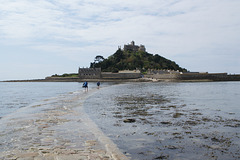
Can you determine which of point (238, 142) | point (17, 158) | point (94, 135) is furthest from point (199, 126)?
point (17, 158)

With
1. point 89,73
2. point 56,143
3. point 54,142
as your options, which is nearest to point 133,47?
point 89,73

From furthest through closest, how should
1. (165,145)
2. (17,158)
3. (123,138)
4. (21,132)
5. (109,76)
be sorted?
(109,76), (21,132), (123,138), (165,145), (17,158)

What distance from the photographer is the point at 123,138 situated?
796 cm

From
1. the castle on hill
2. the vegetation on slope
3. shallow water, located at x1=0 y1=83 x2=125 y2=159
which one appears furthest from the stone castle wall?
shallow water, located at x1=0 y1=83 x2=125 y2=159

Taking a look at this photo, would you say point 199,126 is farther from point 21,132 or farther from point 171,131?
point 21,132

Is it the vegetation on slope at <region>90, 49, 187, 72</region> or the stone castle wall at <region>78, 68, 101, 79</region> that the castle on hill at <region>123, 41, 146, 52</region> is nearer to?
the vegetation on slope at <region>90, 49, 187, 72</region>

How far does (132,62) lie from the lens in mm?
151875

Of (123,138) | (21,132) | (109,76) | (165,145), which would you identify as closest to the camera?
(165,145)

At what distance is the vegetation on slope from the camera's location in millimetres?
143275

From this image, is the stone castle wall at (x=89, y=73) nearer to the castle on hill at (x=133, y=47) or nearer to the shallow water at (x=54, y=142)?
the castle on hill at (x=133, y=47)

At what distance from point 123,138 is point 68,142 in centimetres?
199

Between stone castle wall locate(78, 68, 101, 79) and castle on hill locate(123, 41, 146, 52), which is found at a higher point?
castle on hill locate(123, 41, 146, 52)

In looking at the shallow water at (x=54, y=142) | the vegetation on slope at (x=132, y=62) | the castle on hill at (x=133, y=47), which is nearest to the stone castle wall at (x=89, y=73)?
the vegetation on slope at (x=132, y=62)

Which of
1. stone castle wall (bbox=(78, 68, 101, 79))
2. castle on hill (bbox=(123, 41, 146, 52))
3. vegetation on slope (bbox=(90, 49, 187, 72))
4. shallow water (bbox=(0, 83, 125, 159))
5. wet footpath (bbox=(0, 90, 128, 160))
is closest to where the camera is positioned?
wet footpath (bbox=(0, 90, 128, 160))
